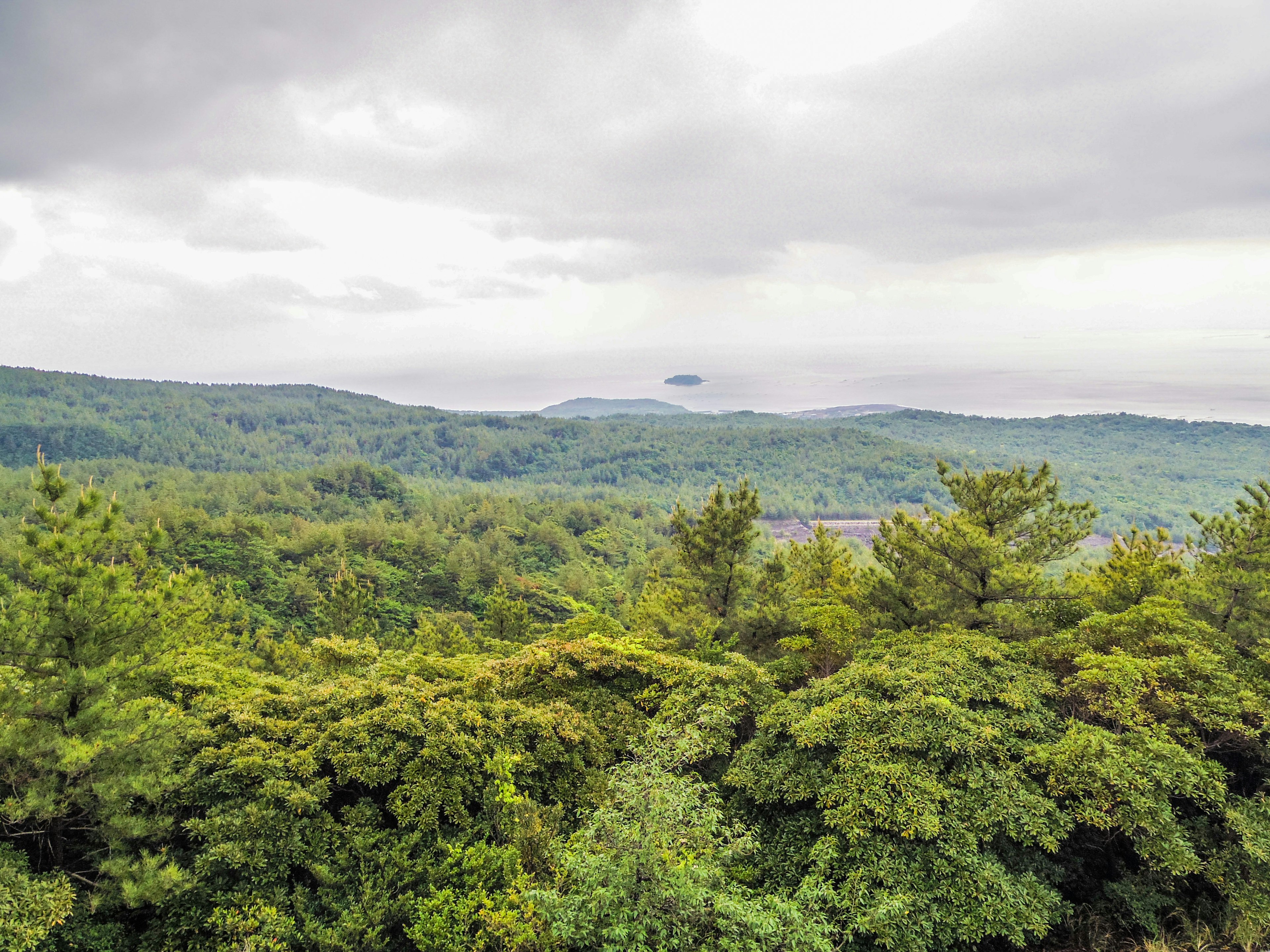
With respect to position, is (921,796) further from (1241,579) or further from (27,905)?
(27,905)

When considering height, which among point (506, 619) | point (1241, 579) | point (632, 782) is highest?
point (1241, 579)

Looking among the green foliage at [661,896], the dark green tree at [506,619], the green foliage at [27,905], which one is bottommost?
the dark green tree at [506,619]

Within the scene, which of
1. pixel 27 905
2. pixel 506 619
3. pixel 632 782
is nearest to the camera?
pixel 27 905

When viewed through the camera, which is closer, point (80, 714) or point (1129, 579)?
point (80, 714)

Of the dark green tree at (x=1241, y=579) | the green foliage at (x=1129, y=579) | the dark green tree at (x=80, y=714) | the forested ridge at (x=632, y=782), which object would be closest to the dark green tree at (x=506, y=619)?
the forested ridge at (x=632, y=782)

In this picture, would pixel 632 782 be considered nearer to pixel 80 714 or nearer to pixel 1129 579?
pixel 80 714

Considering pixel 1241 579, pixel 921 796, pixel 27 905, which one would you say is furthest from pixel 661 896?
pixel 1241 579

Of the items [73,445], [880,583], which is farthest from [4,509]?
[73,445]

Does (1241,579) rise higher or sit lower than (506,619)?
higher

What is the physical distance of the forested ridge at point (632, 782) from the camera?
737 centimetres

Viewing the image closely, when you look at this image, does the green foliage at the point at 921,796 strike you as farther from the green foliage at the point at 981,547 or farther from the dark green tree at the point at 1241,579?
the dark green tree at the point at 1241,579

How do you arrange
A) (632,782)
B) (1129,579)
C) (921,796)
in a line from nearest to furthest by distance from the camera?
(632,782) → (921,796) → (1129,579)

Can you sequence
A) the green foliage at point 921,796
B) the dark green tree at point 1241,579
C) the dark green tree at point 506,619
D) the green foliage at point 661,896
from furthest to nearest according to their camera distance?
the dark green tree at point 506,619, the dark green tree at point 1241,579, the green foliage at point 921,796, the green foliage at point 661,896

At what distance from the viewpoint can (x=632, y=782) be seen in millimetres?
8219
